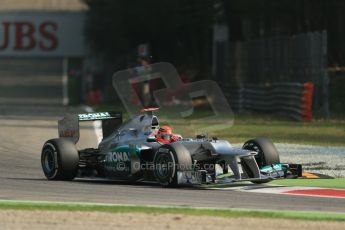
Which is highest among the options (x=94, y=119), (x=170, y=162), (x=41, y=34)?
(x=41, y=34)

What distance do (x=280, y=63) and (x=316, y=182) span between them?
22282 millimetres

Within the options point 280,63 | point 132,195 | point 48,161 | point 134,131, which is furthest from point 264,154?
point 280,63

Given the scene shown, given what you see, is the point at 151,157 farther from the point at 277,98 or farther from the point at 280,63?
the point at 280,63

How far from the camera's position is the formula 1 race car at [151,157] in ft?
44.3

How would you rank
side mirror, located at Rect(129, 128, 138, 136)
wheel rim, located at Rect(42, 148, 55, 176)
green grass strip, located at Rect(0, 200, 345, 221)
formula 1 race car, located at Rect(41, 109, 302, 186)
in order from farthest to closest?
wheel rim, located at Rect(42, 148, 55, 176)
side mirror, located at Rect(129, 128, 138, 136)
formula 1 race car, located at Rect(41, 109, 302, 186)
green grass strip, located at Rect(0, 200, 345, 221)

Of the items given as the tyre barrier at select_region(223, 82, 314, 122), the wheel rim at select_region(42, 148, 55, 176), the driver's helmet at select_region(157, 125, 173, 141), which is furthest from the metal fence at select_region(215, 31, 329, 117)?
the wheel rim at select_region(42, 148, 55, 176)

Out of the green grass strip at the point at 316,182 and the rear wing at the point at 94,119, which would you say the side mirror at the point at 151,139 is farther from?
the green grass strip at the point at 316,182

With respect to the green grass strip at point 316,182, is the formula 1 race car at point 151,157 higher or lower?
higher

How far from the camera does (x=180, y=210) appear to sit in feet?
36.4

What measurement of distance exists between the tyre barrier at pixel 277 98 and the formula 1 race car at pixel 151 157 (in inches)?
651

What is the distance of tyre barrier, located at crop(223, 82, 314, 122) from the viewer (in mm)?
31516

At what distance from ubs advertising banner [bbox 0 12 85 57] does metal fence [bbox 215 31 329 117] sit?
2248cm

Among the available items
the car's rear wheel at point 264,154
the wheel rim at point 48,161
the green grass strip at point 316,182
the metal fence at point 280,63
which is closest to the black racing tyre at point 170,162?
the car's rear wheel at point 264,154

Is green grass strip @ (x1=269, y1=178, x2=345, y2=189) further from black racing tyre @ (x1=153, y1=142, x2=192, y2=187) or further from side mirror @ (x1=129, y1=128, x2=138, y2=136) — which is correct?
side mirror @ (x1=129, y1=128, x2=138, y2=136)
